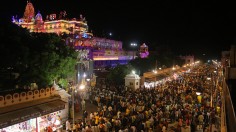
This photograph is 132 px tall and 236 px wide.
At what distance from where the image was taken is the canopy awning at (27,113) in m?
12.5

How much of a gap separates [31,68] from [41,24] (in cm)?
5864

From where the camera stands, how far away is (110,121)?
16000mm

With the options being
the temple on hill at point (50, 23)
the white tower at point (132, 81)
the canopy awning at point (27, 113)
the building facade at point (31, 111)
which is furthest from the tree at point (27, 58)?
the temple on hill at point (50, 23)

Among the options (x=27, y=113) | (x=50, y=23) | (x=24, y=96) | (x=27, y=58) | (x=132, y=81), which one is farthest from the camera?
(x=50, y=23)

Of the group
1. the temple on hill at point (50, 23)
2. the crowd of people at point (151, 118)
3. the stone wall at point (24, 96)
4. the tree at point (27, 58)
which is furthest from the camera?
the temple on hill at point (50, 23)

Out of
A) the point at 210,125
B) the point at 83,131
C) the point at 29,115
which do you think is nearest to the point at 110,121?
the point at 83,131

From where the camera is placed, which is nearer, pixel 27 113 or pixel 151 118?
pixel 27 113

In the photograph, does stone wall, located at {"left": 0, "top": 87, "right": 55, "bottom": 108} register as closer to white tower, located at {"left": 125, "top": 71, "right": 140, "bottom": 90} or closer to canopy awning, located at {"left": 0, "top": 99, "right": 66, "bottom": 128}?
canopy awning, located at {"left": 0, "top": 99, "right": 66, "bottom": 128}

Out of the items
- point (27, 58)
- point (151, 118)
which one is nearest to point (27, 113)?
Result: point (27, 58)

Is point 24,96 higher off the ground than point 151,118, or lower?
higher

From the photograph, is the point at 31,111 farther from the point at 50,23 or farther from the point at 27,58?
the point at 50,23

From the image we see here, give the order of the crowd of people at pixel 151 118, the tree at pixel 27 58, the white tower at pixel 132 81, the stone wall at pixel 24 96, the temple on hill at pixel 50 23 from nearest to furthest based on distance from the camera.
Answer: the stone wall at pixel 24 96
the tree at pixel 27 58
the crowd of people at pixel 151 118
the white tower at pixel 132 81
the temple on hill at pixel 50 23

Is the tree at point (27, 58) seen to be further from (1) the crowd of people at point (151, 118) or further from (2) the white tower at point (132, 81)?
(2) the white tower at point (132, 81)

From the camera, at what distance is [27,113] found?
13.6 metres
